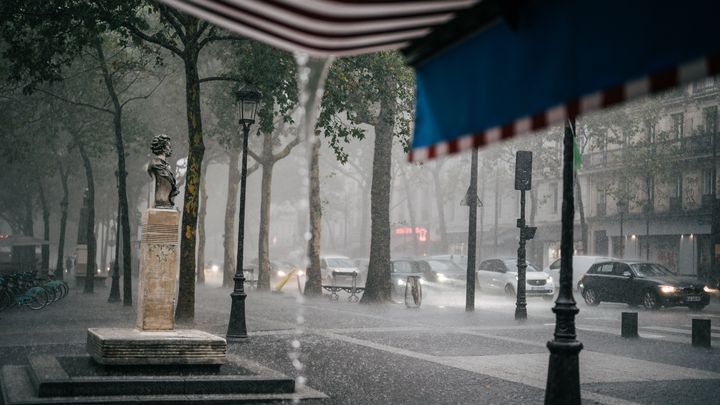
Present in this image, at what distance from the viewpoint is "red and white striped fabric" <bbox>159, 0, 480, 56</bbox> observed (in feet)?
9.30

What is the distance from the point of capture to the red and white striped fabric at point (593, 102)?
2123 mm

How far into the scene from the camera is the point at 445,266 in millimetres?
38562

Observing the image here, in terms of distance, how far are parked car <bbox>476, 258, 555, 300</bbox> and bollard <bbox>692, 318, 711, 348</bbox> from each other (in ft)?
51.1

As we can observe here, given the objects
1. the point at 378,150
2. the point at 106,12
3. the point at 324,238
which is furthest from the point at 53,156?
the point at 324,238

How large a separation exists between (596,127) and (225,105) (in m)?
20.9

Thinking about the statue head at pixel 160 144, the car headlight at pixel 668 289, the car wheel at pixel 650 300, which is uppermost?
the statue head at pixel 160 144

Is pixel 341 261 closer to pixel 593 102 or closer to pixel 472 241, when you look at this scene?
pixel 472 241

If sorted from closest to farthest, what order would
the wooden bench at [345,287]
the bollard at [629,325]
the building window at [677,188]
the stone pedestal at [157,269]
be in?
the stone pedestal at [157,269] < the bollard at [629,325] < the wooden bench at [345,287] < the building window at [677,188]

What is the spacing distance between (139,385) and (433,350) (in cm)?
691

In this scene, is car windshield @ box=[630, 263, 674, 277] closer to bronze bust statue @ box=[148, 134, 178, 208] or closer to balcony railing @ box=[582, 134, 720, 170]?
balcony railing @ box=[582, 134, 720, 170]

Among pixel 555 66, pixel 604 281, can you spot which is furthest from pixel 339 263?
pixel 555 66

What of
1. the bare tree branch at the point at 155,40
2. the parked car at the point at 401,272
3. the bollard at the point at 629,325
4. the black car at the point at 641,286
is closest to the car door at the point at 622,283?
the black car at the point at 641,286

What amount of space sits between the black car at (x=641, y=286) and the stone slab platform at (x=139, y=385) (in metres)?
20.4

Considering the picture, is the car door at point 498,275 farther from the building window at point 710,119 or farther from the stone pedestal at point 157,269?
the stone pedestal at point 157,269
